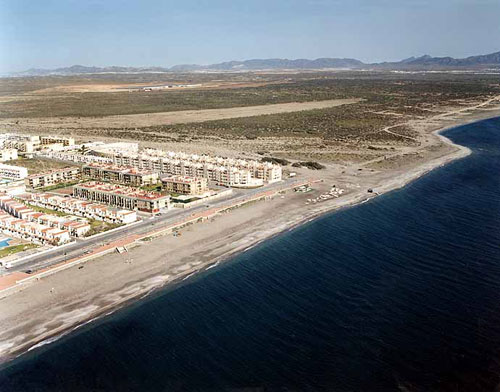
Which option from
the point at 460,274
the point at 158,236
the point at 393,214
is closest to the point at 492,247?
the point at 460,274

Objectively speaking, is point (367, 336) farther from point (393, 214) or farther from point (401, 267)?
point (393, 214)

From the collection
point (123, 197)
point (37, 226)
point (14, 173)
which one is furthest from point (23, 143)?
point (37, 226)

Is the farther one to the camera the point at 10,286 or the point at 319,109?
the point at 319,109

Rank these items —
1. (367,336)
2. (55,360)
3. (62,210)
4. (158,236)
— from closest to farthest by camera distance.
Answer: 1. (55,360)
2. (367,336)
3. (158,236)
4. (62,210)

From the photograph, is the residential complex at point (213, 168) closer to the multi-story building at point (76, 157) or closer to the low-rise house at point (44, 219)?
the multi-story building at point (76, 157)

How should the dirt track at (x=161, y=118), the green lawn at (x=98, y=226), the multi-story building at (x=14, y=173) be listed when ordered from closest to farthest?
the green lawn at (x=98, y=226)
the multi-story building at (x=14, y=173)
the dirt track at (x=161, y=118)

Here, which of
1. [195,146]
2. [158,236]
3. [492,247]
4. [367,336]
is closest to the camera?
[367,336]

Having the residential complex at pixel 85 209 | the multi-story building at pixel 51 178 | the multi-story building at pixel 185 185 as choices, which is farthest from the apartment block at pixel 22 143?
the multi-story building at pixel 185 185
